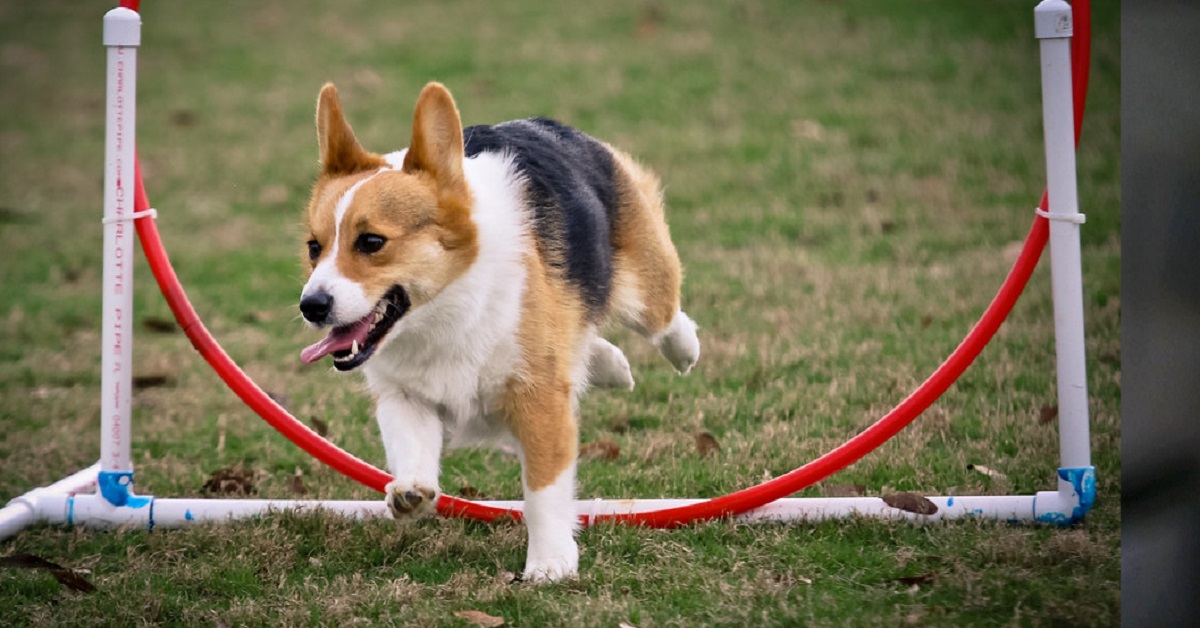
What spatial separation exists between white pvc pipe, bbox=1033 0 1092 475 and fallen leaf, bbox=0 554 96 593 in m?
2.90

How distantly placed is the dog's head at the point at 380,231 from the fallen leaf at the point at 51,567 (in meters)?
1.03

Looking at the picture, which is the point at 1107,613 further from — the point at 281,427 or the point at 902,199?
the point at 902,199

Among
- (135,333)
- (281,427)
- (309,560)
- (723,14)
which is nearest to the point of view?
(309,560)

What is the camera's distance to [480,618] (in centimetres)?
341

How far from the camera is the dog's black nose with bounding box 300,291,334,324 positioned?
3.23 m

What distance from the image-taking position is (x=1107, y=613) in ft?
10.6

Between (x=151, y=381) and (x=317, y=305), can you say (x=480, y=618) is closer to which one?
(x=317, y=305)

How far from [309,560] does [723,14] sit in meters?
9.41

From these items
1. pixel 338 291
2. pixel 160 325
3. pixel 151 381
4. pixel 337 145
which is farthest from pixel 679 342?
pixel 160 325

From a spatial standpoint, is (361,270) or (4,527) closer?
(361,270)

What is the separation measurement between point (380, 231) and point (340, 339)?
0.96ft

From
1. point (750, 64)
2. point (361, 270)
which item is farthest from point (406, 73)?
point (361, 270)

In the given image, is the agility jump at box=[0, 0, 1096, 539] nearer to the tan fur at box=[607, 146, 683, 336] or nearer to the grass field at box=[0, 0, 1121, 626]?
the grass field at box=[0, 0, 1121, 626]

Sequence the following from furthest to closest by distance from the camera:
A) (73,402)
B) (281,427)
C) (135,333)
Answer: (135,333) < (73,402) < (281,427)
